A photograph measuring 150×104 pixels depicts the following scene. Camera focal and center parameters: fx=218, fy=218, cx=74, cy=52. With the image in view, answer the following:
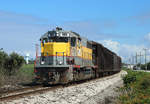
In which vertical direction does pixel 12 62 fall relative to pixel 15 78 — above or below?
above

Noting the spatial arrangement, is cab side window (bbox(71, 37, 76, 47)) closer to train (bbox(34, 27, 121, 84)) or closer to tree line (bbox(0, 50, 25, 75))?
train (bbox(34, 27, 121, 84))

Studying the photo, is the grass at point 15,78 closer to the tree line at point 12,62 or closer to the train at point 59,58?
the tree line at point 12,62

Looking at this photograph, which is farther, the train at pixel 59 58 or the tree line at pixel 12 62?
the tree line at pixel 12 62

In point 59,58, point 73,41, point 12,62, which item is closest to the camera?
point 59,58

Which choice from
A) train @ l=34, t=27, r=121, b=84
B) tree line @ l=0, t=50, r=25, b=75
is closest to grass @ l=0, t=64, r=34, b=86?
tree line @ l=0, t=50, r=25, b=75

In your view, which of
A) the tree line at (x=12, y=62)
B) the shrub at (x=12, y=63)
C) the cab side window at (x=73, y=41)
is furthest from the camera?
the shrub at (x=12, y=63)

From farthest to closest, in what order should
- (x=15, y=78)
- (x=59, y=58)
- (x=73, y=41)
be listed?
(x=15, y=78) < (x=73, y=41) < (x=59, y=58)

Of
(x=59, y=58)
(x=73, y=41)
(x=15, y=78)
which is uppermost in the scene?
(x=73, y=41)

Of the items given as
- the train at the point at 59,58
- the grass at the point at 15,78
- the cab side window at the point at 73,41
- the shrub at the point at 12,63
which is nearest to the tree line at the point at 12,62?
the shrub at the point at 12,63

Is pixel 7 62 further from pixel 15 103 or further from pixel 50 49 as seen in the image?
pixel 15 103

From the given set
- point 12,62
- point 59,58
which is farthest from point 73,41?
point 12,62

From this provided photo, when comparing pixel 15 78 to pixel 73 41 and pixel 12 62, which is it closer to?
pixel 12 62

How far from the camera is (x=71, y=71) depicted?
14.0 metres

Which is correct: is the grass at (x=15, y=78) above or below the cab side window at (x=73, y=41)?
below
